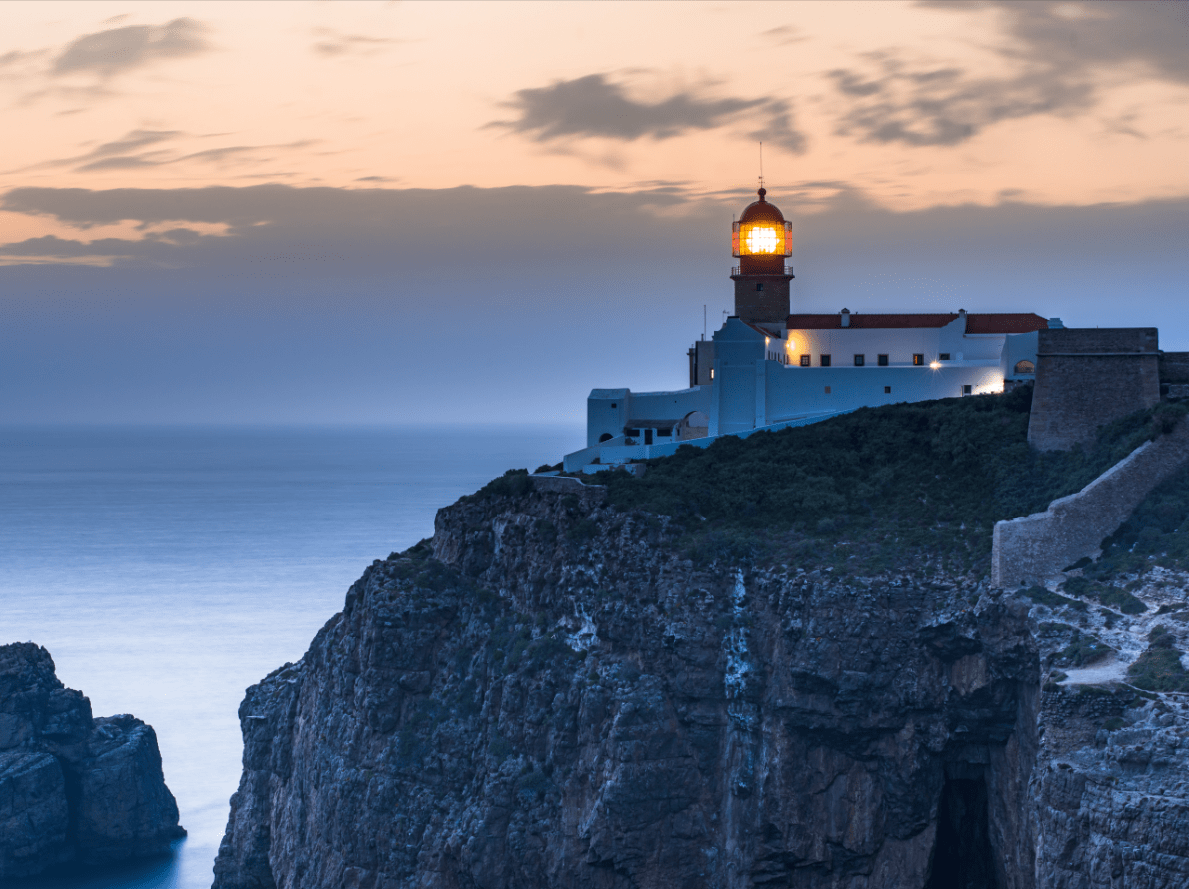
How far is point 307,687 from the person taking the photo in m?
52.5

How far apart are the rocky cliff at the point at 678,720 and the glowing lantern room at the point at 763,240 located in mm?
20164

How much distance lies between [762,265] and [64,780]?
38.2 metres

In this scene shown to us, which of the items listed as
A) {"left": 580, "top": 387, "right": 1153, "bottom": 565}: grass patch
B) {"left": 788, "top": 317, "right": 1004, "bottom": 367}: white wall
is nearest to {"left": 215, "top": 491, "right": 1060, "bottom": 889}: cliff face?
{"left": 580, "top": 387, "right": 1153, "bottom": 565}: grass patch

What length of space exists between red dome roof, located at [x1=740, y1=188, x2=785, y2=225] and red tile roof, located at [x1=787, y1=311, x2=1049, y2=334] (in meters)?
4.87

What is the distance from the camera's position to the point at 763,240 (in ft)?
209

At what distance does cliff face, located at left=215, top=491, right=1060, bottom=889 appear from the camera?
39.3 m

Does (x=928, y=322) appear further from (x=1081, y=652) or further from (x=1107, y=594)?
(x=1081, y=652)

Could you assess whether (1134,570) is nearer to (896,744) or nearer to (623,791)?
(896,744)

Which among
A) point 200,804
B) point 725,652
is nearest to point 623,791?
point 725,652

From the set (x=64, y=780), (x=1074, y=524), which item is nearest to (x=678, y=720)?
(x=1074, y=524)

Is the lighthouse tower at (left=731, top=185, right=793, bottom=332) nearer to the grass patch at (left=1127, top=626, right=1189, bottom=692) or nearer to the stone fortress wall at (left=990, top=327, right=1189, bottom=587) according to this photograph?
the stone fortress wall at (left=990, top=327, right=1189, bottom=587)

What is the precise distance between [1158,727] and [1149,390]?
17.0 m

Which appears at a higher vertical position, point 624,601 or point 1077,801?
point 624,601

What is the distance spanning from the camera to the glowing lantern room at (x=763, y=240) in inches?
2495
